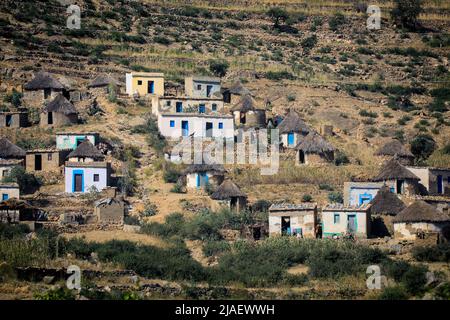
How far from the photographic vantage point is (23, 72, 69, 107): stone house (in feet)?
183

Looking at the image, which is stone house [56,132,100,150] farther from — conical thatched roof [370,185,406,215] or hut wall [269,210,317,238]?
conical thatched roof [370,185,406,215]

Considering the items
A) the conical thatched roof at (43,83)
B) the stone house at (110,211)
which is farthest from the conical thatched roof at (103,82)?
the stone house at (110,211)

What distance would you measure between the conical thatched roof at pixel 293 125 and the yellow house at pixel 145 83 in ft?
19.6

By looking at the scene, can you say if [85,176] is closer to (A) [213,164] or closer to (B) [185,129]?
(A) [213,164]

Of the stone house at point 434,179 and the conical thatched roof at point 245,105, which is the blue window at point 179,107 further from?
the stone house at point 434,179

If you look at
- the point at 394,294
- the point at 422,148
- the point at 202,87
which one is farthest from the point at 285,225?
the point at 202,87

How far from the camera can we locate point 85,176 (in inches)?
1912

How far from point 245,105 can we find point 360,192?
29.2 ft

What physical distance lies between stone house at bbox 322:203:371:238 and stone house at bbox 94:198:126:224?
682 centimetres

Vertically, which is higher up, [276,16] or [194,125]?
[276,16]

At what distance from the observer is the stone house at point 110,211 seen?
45.9 metres

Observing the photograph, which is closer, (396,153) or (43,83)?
(396,153)

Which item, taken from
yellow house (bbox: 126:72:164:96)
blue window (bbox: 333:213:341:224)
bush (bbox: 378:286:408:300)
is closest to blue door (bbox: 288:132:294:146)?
yellow house (bbox: 126:72:164:96)

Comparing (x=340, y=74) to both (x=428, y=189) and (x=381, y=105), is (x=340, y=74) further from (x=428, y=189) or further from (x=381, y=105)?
(x=428, y=189)
